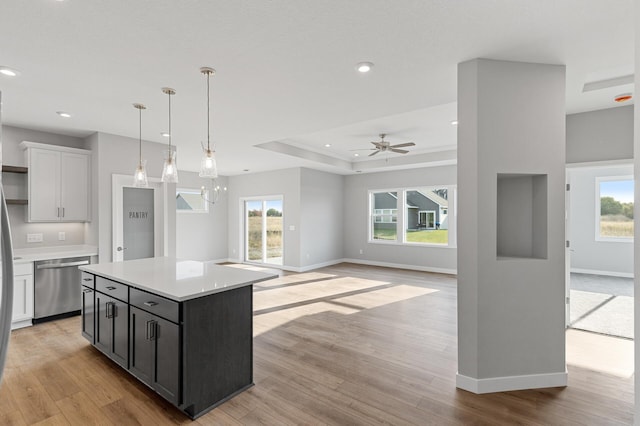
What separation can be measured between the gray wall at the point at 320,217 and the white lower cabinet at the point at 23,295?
5070 mm

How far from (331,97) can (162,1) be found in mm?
1880

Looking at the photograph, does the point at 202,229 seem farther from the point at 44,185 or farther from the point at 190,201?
the point at 44,185

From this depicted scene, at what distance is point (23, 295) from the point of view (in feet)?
13.1

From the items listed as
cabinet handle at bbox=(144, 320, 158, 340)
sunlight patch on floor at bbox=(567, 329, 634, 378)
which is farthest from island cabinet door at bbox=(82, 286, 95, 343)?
sunlight patch on floor at bbox=(567, 329, 634, 378)

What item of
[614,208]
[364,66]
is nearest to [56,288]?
[364,66]

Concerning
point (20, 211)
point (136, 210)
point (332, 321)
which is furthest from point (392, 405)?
point (20, 211)

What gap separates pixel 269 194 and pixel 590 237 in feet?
25.3

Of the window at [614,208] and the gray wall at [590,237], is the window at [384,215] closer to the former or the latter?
the gray wall at [590,237]

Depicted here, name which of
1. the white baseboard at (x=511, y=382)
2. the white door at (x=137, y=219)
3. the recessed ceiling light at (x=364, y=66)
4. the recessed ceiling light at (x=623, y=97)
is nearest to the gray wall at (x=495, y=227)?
the white baseboard at (x=511, y=382)

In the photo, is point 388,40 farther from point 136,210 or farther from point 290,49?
point 136,210

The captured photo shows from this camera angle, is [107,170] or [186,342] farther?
[107,170]

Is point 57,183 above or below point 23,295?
above

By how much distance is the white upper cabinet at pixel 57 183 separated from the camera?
4308mm

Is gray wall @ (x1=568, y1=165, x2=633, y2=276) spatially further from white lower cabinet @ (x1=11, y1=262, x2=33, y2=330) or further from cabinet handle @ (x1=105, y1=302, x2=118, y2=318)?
white lower cabinet @ (x1=11, y1=262, x2=33, y2=330)
